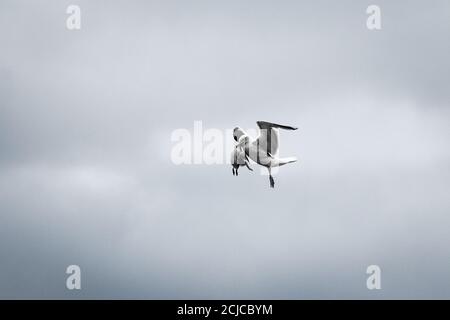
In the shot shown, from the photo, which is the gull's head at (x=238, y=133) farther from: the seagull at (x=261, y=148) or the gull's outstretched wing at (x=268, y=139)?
the gull's outstretched wing at (x=268, y=139)

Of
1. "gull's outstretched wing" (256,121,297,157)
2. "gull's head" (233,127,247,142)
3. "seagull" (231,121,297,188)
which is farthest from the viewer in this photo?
"gull's head" (233,127,247,142)

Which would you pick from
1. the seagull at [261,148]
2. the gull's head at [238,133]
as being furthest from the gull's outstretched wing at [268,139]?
the gull's head at [238,133]

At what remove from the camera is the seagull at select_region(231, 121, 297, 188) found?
71.5 meters

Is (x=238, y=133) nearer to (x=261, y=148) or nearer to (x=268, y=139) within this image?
(x=261, y=148)

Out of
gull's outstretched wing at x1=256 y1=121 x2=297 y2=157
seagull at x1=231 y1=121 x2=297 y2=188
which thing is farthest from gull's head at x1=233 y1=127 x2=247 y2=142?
gull's outstretched wing at x1=256 y1=121 x2=297 y2=157

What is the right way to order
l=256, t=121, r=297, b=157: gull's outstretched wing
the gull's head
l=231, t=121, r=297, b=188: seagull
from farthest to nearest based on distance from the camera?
1. the gull's head
2. l=231, t=121, r=297, b=188: seagull
3. l=256, t=121, r=297, b=157: gull's outstretched wing

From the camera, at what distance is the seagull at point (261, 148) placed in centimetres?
7150

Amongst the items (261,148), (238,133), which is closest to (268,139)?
(261,148)

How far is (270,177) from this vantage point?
234ft

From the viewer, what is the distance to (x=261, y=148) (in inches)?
2864

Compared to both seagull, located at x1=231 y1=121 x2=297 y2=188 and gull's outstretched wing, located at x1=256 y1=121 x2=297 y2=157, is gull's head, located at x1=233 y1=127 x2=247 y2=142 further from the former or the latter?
gull's outstretched wing, located at x1=256 y1=121 x2=297 y2=157
